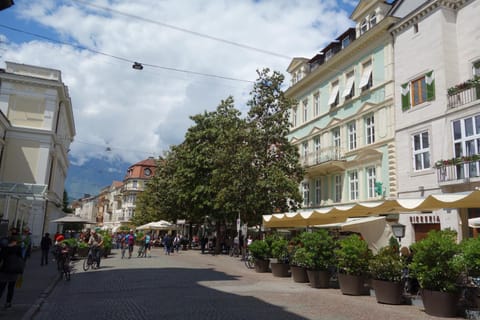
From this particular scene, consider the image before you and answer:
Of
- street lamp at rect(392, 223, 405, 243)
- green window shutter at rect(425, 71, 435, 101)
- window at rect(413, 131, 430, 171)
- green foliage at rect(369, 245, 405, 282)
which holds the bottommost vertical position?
green foliage at rect(369, 245, 405, 282)

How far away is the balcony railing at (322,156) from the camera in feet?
94.3

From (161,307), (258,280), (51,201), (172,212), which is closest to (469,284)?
(161,307)

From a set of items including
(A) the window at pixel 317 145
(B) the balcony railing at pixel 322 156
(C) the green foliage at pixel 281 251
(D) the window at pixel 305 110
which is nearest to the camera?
(C) the green foliage at pixel 281 251

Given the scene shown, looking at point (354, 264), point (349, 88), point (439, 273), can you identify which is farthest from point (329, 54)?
point (439, 273)

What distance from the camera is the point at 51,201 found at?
44750 mm

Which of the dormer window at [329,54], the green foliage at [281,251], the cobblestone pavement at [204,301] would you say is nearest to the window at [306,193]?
the dormer window at [329,54]

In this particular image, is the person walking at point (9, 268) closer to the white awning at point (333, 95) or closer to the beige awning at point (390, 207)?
the beige awning at point (390, 207)

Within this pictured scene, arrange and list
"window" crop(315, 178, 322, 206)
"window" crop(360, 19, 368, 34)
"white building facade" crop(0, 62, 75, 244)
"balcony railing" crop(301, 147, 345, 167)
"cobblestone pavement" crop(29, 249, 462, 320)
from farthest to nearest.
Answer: "white building facade" crop(0, 62, 75, 244), "window" crop(315, 178, 322, 206), "balcony railing" crop(301, 147, 345, 167), "window" crop(360, 19, 368, 34), "cobblestone pavement" crop(29, 249, 462, 320)

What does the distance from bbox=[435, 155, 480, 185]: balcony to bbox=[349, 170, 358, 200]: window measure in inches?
300

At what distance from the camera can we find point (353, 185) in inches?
1085

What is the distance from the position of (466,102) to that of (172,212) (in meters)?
32.1

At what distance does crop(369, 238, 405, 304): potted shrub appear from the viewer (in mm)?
11195

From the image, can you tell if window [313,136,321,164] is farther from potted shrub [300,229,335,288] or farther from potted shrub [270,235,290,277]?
potted shrub [300,229,335,288]

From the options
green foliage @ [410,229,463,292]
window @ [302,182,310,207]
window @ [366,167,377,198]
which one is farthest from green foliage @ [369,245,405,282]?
window @ [302,182,310,207]
